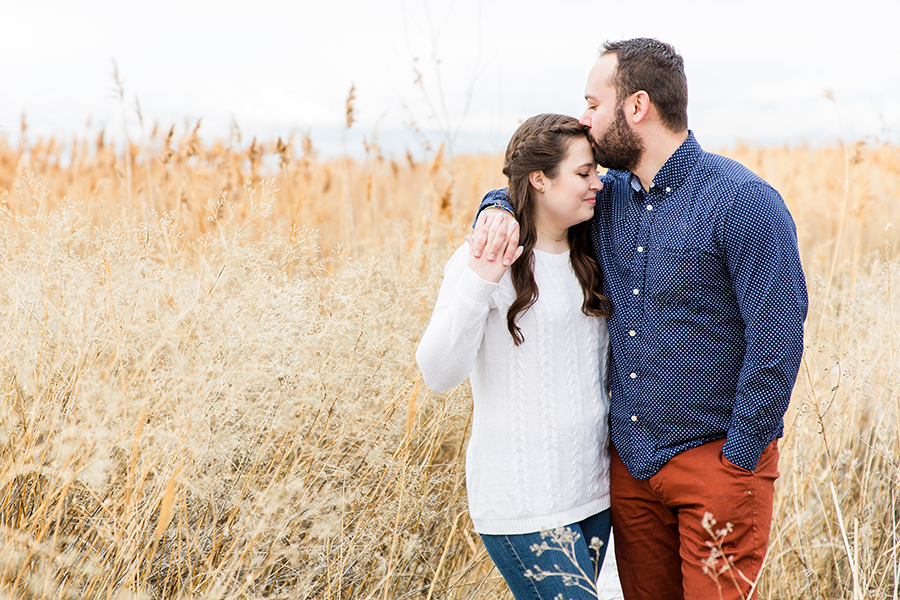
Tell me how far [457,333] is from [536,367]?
0.79 feet

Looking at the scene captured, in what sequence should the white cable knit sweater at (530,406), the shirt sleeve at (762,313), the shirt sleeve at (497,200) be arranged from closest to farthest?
the shirt sleeve at (762,313), the white cable knit sweater at (530,406), the shirt sleeve at (497,200)

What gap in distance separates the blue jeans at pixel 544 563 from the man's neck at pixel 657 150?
0.89 meters

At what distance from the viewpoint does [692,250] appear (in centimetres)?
152

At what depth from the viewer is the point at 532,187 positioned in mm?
1669

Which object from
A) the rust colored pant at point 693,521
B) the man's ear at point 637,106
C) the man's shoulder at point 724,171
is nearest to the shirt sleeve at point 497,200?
the man's ear at point 637,106

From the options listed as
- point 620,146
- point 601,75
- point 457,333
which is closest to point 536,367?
point 457,333

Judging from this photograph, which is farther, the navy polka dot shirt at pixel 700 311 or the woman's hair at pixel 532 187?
the woman's hair at pixel 532 187

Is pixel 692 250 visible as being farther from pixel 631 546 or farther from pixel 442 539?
pixel 442 539

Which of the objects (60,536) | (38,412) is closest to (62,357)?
(38,412)

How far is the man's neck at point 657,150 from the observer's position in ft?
5.37

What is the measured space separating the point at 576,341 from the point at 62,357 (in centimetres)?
123

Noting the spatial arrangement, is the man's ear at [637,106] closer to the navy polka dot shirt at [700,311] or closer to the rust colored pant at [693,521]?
the navy polka dot shirt at [700,311]

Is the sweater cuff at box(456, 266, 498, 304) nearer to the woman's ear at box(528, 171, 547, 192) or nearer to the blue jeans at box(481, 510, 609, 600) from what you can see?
the woman's ear at box(528, 171, 547, 192)

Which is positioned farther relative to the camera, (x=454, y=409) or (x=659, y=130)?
(x=454, y=409)
